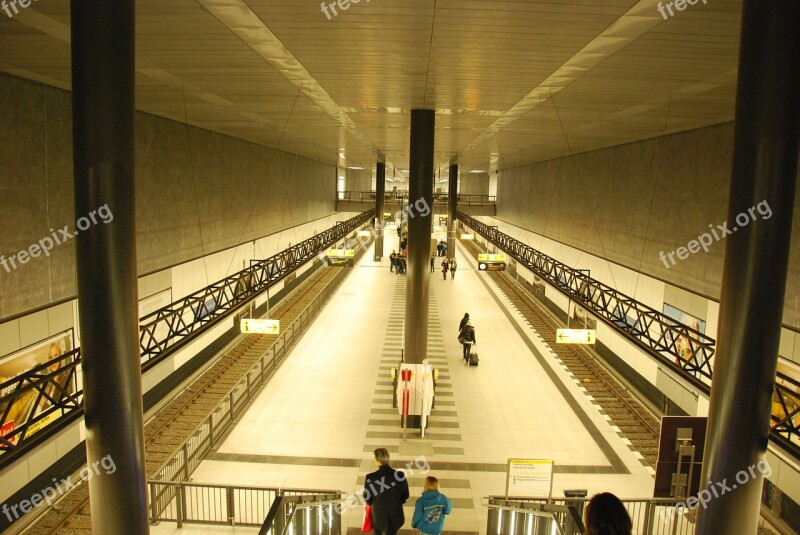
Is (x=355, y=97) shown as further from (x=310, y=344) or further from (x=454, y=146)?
(x=454, y=146)

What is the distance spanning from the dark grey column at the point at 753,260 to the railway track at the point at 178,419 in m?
7.11

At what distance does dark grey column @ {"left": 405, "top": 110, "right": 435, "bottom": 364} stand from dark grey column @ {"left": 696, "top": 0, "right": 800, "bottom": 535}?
23.7 ft

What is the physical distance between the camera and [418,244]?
440 inches

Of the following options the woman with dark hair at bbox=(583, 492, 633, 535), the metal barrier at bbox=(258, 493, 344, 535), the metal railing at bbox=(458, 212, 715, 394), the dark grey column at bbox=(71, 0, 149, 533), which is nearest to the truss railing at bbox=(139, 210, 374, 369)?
the dark grey column at bbox=(71, 0, 149, 533)

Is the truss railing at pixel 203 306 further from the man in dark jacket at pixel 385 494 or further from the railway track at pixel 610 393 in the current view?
the railway track at pixel 610 393

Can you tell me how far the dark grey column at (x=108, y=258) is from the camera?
3.84m

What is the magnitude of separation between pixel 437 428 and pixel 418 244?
3591 mm

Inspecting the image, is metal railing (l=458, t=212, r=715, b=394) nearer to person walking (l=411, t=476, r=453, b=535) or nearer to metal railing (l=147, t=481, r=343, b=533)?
person walking (l=411, t=476, r=453, b=535)

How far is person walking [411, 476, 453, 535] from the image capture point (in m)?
5.11

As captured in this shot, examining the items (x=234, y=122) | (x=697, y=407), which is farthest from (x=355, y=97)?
(x=697, y=407)

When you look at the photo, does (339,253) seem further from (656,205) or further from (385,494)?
(385,494)

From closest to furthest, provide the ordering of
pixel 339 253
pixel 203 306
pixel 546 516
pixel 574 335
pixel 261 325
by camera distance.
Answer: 1. pixel 546 516
2. pixel 203 306
3. pixel 261 325
4. pixel 574 335
5. pixel 339 253

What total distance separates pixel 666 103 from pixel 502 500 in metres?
6.54

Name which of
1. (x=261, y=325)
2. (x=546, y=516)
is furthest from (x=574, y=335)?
(x=261, y=325)
